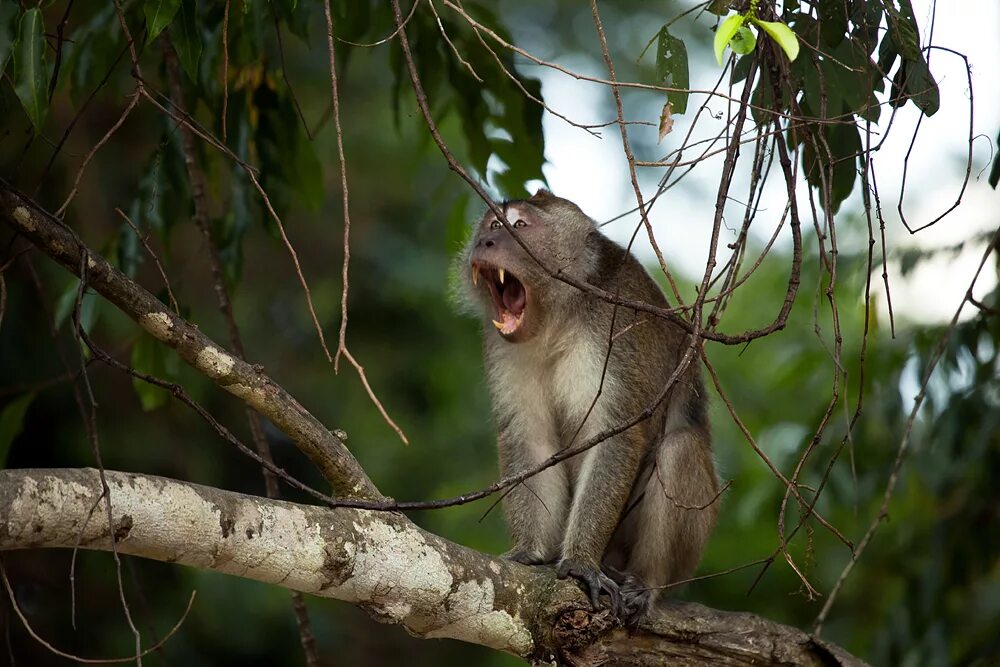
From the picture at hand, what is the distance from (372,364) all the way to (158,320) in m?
7.23

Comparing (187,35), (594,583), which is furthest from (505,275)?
(187,35)

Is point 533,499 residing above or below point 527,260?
below

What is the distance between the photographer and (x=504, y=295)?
5.87 m

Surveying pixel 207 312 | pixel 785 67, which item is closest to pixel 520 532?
pixel 785 67

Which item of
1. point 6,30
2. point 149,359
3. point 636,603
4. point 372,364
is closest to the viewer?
point 6,30

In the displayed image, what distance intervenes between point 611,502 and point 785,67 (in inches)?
89.1

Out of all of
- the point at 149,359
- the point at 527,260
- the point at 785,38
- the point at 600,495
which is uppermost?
the point at 527,260

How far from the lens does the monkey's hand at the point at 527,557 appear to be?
5469mm

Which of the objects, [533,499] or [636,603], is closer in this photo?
[636,603]

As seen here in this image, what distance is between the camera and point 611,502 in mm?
5258

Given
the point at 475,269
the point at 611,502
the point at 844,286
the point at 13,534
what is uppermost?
the point at 844,286

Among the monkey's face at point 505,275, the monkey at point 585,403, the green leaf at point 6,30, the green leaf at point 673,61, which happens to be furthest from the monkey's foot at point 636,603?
the green leaf at point 6,30

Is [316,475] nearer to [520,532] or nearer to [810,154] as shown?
[520,532]

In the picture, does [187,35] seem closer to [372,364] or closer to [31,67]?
[31,67]
